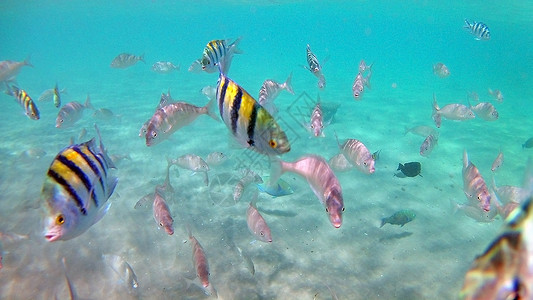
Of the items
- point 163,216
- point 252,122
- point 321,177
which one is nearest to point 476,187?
point 321,177

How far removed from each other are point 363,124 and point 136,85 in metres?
26.1

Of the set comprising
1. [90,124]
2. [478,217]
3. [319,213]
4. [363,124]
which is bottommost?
[90,124]

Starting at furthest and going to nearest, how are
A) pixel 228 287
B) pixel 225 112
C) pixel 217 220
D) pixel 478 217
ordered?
pixel 217 220
pixel 478 217
pixel 228 287
pixel 225 112

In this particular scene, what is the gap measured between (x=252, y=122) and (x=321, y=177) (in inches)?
54.6

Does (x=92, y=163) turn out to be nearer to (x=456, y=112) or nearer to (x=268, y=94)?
(x=268, y=94)

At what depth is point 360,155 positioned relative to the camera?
17.0 ft

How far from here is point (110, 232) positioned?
641 centimetres

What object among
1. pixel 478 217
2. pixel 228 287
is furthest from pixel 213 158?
pixel 478 217

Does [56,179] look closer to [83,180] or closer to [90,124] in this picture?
[83,180]

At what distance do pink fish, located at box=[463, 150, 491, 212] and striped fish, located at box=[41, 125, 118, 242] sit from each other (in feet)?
18.2

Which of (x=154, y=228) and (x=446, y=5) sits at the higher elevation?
(x=446, y=5)

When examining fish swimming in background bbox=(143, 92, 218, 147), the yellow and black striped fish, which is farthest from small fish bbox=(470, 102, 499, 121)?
the yellow and black striped fish

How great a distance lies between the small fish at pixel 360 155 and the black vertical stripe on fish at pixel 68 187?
4.25 metres

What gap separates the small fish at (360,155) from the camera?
5.14 metres
